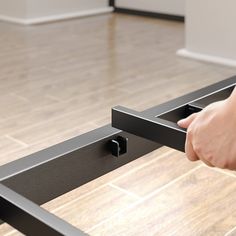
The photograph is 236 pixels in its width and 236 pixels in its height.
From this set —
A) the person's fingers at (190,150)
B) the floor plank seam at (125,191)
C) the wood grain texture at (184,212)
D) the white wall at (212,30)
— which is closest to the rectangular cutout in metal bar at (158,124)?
the person's fingers at (190,150)

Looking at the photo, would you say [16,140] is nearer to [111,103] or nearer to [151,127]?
[111,103]

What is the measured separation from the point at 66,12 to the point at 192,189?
12.7ft

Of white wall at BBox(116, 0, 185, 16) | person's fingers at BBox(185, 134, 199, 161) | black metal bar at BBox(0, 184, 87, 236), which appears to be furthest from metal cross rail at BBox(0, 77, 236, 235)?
white wall at BBox(116, 0, 185, 16)

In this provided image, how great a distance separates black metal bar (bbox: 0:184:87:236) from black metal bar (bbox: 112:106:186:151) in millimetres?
282

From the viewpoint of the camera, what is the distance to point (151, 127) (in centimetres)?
92

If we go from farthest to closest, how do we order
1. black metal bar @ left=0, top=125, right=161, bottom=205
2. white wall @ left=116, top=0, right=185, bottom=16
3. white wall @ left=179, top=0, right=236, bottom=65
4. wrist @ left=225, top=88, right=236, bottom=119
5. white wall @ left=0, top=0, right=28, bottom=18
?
1. white wall @ left=116, top=0, right=185, bottom=16
2. white wall @ left=0, top=0, right=28, bottom=18
3. white wall @ left=179, top=0, right=236, bottom=65
4. black metal bar @ left=0, top=125, right=161, bottom=205
5. wrist @ left=225, top=88, right=236, bottom=119

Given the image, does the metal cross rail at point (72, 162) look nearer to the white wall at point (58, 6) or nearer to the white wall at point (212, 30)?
the white wall at point (212, 30)

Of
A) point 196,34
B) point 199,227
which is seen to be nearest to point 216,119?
point 199,227

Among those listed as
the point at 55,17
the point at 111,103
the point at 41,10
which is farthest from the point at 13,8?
the point at 111,103

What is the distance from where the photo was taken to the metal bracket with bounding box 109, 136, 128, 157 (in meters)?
0.98

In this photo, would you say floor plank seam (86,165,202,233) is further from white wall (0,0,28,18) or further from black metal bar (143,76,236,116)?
white wall (0,0,28,18)

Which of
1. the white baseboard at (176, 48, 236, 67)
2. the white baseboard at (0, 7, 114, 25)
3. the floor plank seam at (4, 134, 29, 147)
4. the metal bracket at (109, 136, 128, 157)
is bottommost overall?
the white baseboard at (176, 48, 236, 67)

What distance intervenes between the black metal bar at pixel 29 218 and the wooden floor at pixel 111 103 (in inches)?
32.3

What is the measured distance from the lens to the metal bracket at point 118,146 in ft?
3.21
